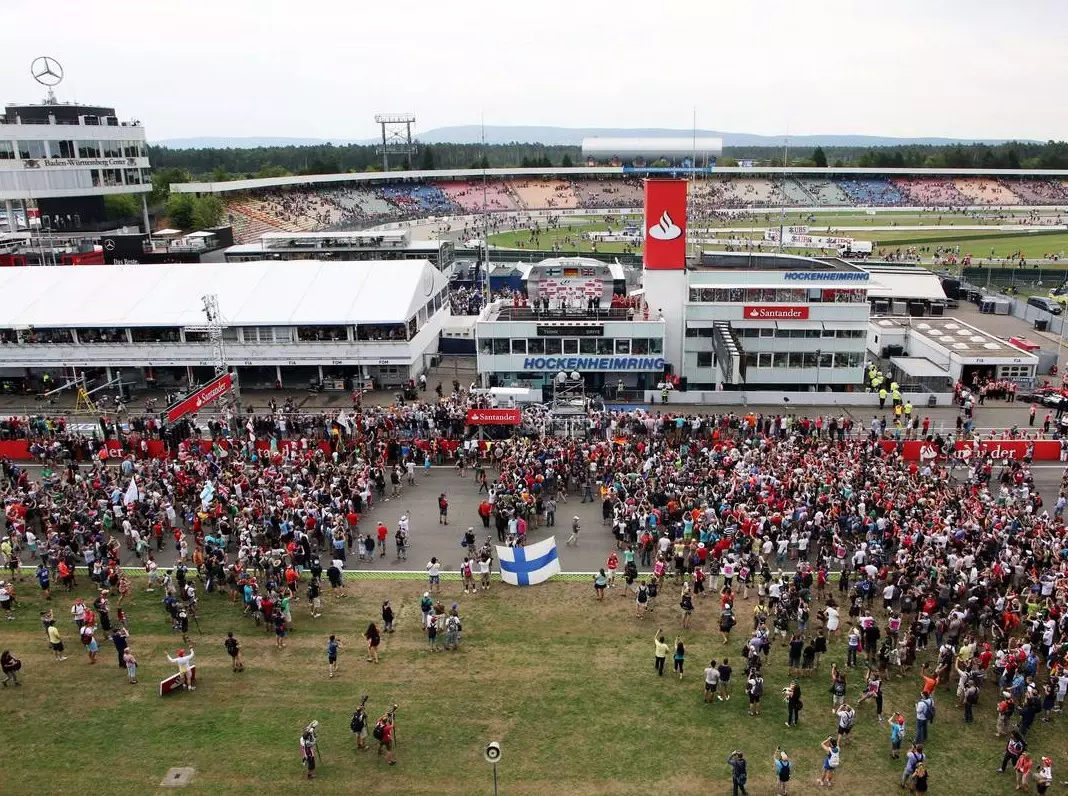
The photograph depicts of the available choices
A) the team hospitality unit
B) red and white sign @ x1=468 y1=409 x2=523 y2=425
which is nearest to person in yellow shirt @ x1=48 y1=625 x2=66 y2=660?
the team hospitality unit

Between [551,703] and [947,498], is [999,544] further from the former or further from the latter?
[551,703]

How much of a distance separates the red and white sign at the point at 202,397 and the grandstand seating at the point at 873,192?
10934 cm

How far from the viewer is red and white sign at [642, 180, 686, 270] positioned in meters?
38.8

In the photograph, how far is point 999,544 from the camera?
67.8ft

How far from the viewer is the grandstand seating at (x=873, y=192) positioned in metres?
122

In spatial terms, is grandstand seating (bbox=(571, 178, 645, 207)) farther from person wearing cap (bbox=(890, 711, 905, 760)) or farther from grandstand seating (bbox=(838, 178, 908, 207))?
person wearing cap (bbox=(890, 711, 905, 760))

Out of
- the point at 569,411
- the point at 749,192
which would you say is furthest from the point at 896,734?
the point at 749,192

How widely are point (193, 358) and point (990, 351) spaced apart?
37.6 meters

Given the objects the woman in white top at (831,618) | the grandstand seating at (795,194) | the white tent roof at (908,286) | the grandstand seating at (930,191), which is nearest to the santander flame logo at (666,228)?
the white tent roof at (908,286)

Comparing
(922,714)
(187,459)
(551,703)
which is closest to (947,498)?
(922,714)

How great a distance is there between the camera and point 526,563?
21312 mm

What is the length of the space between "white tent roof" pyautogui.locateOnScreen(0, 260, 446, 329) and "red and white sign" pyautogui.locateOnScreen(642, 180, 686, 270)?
1188 centimetres

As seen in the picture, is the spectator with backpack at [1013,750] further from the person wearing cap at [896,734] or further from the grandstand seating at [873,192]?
the grandstand seating at [873,192]

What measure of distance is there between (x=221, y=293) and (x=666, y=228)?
2211cm
